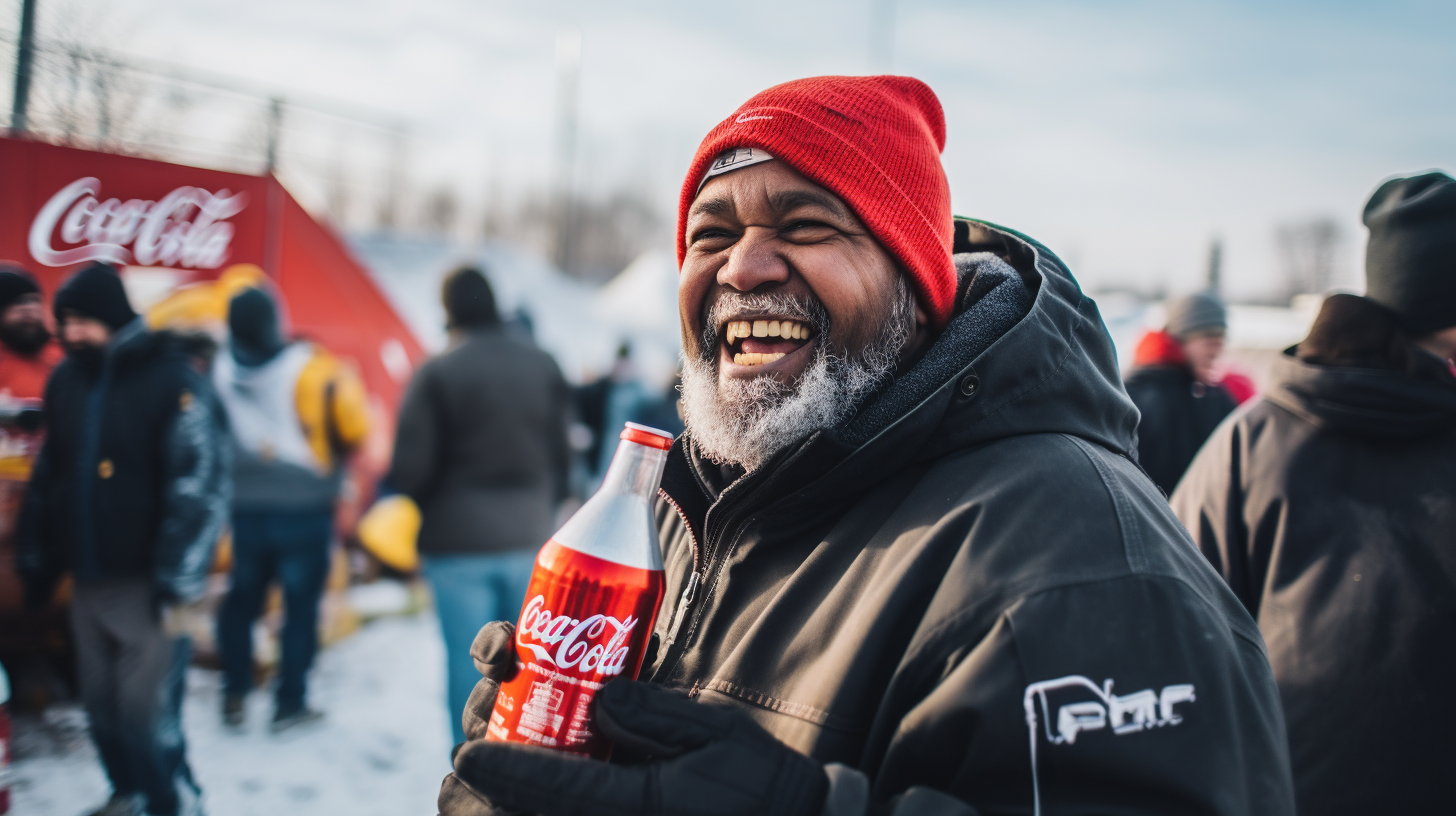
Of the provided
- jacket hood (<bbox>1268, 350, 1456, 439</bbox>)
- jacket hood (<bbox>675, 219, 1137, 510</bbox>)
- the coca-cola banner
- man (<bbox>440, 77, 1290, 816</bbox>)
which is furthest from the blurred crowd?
jacket hood (<bbox>1268, 350, 1456, 439</bbox>)

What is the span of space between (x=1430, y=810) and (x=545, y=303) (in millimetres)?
15718

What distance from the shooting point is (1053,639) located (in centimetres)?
97

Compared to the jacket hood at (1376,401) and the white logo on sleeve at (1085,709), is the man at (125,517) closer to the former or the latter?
the white logo on sleeve at (1085,709)

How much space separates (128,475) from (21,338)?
4.62 ft

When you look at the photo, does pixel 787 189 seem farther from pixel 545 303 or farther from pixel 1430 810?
pixel 545 303

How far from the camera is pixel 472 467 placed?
4.06m

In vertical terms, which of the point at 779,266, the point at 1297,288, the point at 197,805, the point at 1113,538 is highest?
the point at 1297,288

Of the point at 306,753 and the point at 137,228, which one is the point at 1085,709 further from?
the point at 137,228

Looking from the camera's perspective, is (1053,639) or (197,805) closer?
(1053,639)

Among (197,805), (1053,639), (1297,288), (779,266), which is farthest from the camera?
(1297,288)

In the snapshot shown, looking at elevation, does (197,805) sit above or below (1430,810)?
below

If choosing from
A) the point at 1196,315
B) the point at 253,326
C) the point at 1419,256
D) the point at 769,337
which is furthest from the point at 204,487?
the point at 1196,315

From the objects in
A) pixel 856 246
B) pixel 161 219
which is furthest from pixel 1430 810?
pixel 161 219

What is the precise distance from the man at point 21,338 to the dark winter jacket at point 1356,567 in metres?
5.02
